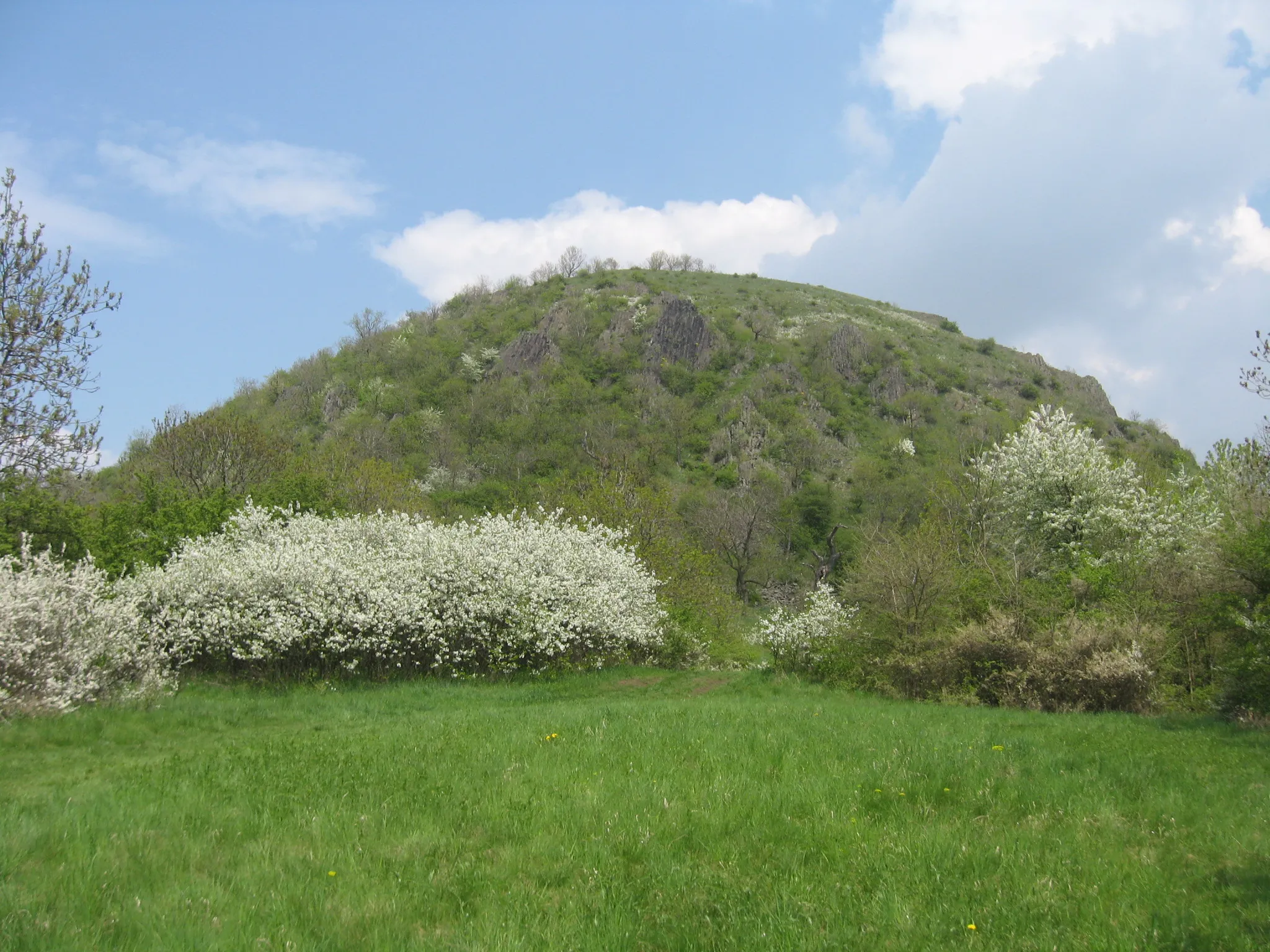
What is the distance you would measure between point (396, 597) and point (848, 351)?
81219mm

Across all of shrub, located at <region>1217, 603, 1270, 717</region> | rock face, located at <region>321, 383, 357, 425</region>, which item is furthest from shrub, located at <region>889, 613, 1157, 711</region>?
rock face, located at <region>321, 383, 357, 425</region>

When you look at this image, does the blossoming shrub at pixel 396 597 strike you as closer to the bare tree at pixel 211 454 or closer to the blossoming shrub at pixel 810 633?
the blossoming shrub at pixel 810 633

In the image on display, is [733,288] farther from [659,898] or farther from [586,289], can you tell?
[659,898]

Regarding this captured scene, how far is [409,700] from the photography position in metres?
17.4

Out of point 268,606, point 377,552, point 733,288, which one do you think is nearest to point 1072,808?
point 268,606

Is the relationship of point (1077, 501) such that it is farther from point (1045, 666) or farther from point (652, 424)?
point (652, 424)

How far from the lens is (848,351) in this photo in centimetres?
9375

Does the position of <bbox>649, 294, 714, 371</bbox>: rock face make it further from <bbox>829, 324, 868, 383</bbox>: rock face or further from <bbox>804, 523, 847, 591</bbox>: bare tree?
<bbox>804, 523, 847, 591</bbox>: bare tree

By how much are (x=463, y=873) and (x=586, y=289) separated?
4465 inches

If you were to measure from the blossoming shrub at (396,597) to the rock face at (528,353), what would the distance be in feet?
214

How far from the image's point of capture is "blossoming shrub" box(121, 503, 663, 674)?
2019 centimetres

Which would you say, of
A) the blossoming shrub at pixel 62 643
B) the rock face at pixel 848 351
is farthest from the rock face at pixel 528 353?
the blossoming shrub at pixel 62 643

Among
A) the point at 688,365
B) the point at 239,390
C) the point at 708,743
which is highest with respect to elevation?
the point at 688,365

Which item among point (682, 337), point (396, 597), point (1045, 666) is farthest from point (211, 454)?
point (682, 337)
